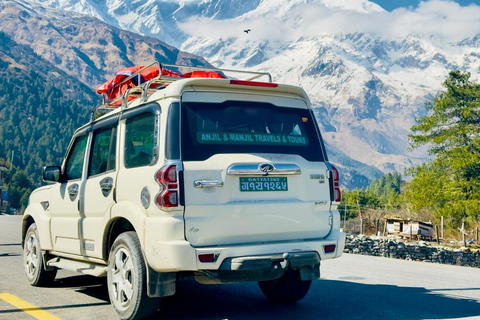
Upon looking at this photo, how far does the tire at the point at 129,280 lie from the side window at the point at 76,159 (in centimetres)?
159

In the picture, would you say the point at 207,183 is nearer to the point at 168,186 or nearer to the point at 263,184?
the point at 168,186

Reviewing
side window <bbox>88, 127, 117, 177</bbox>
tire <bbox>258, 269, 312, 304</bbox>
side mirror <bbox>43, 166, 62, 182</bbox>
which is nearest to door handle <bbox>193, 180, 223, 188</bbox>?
side window <bbox>88, 127, 117, 177</bbox>

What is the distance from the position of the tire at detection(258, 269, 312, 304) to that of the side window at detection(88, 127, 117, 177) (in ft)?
7.26

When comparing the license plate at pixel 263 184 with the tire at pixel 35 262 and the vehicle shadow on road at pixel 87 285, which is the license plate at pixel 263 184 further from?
the tire at pixel 35 262

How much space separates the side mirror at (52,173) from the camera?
7.34 metres

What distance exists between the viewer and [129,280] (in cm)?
557

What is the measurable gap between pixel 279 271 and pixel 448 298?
9.18 feet

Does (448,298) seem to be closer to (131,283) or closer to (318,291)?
(318,291)

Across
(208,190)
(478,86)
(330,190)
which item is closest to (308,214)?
(330,190)

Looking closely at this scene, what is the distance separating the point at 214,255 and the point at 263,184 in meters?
0.81

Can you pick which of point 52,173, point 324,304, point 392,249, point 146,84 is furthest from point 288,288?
point 392,249

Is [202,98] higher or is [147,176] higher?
[202,98]

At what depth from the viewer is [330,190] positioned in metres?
5.91

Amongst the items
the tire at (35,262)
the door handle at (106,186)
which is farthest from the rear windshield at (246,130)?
the tire at (35,262)
